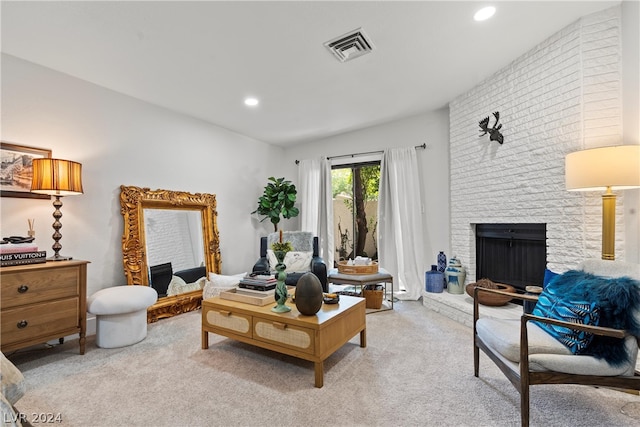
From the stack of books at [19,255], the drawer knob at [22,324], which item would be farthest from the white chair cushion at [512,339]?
the stack of books at [19,255]

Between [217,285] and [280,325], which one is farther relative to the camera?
[217,285]

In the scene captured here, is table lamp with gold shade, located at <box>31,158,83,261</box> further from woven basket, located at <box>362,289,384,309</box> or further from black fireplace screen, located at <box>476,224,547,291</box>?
black fireplace screen, located at <box>476,224,547,291</box>

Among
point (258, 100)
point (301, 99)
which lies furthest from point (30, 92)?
point (301, 99)

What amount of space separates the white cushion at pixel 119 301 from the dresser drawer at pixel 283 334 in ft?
3.78

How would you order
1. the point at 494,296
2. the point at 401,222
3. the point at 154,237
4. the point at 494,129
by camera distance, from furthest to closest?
the point at 401,222
the point at 154,237
the point at 494,129
the point at 494,296

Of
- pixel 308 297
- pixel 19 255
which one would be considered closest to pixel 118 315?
pixel 19 255

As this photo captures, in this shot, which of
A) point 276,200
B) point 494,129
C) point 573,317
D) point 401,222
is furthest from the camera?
point 276,200

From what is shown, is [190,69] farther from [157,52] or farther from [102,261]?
[102,261]

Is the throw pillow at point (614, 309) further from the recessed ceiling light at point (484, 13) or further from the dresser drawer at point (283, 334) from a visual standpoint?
the recessed ceiling light at point (484, 13)

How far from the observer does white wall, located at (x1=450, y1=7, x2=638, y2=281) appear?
2.26m

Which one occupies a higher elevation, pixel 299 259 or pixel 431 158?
pixel 431 158

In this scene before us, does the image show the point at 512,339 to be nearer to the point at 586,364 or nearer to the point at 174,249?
the point at 586,364

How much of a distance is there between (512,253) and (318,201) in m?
2.95

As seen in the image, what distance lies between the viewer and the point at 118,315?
252 centimetres
